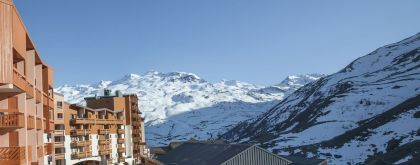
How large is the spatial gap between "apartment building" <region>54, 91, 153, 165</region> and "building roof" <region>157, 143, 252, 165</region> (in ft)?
30.9

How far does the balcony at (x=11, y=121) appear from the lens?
26.6 metres

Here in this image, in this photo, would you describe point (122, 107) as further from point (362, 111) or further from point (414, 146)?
point (362, 111)

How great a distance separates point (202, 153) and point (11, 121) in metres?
65.7

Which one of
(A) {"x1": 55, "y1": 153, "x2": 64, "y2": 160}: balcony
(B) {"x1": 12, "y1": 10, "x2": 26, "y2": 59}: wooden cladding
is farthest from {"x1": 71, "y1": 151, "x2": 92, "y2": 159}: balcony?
(B) {"x1": 12, "y1": 10, "x2": 26, "y2": 59}: wooden cladding

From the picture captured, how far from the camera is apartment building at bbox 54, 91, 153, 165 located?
8988 cm

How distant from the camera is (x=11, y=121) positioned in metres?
27.3

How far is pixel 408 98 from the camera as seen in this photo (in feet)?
625

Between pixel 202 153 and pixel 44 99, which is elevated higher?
pixel 44 99

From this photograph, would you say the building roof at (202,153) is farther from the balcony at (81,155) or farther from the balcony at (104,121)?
the balcony at (81,155)

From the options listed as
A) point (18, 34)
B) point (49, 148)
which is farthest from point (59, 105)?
point (18, 34)

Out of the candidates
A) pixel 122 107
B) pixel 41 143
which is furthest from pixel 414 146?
pixel 41 143

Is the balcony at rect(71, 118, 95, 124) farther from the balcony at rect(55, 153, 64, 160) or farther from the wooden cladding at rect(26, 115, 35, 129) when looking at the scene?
the wooden cladding at rect(26, 115, 35, 129)

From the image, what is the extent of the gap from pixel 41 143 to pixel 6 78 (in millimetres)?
17807

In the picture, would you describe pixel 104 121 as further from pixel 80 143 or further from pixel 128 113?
pixel 128 113
